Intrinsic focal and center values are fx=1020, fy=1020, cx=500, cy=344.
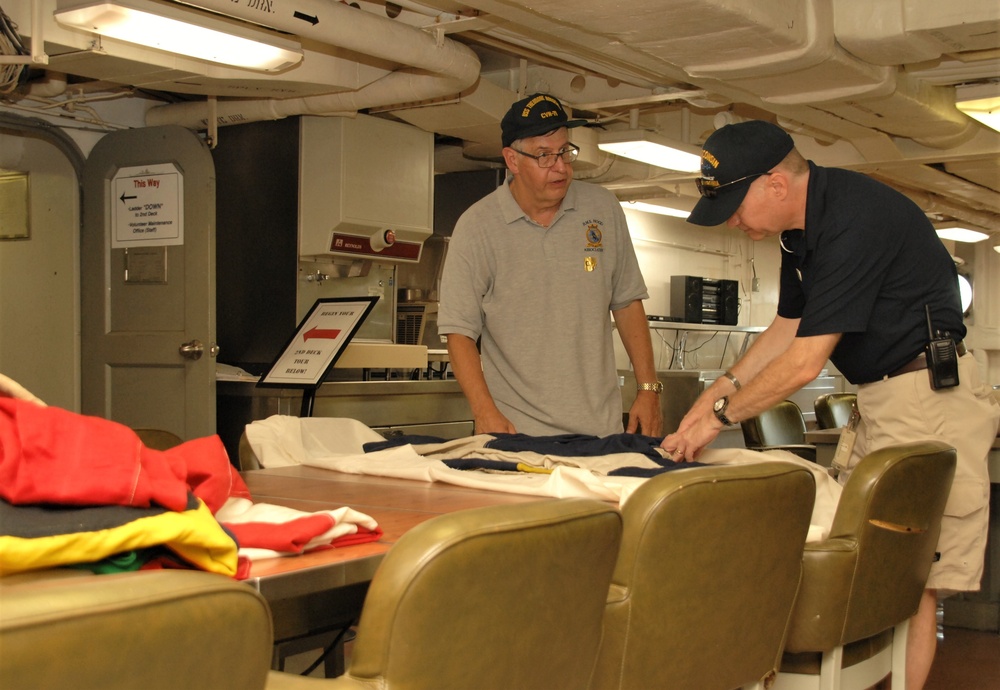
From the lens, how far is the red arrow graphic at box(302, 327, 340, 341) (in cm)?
460

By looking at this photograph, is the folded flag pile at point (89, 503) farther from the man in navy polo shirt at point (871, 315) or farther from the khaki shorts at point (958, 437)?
the khaki shorts at point (958, 437)

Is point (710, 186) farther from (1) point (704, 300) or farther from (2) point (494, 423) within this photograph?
→ (1) point (704, 300)

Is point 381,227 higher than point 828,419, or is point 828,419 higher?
point 381,227

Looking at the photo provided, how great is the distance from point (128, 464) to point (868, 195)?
1.85 meters

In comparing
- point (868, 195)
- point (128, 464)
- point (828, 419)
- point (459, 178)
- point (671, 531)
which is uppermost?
point (459, 178)

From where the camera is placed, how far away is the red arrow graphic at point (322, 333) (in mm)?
4598

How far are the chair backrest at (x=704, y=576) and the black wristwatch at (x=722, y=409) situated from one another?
0.73m

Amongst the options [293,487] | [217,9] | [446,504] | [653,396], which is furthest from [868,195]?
[217,9]

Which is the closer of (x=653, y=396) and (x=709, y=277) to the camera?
(x=653, y=396)

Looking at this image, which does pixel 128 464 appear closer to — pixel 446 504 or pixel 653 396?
pixel 446 504

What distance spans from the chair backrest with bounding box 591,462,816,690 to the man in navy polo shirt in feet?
2.23

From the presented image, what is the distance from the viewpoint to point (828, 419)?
571cm

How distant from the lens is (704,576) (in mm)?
1496

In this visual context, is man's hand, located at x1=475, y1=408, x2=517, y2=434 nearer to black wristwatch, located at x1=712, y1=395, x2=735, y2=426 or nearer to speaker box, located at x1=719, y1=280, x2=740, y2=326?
black wristwatch, located at x1=712, y1=395, x2=735, y2=426
